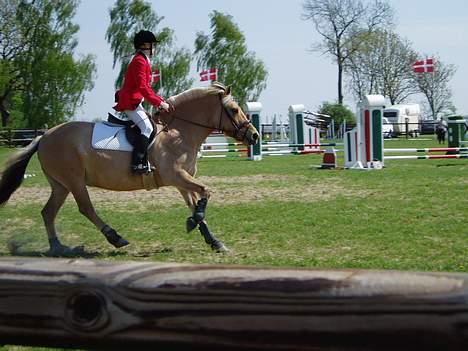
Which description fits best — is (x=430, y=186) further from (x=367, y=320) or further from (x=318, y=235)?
(x=367, y=320)

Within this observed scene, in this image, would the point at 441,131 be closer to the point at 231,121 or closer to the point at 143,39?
the point at 231,121

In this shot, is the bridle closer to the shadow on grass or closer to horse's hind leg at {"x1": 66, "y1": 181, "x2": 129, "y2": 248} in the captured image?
horse's hind leg at {"x1": 66, "y1": 181, "x2": 129, "y2": 248}

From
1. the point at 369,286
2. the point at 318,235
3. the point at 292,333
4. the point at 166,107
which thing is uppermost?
the point at 166,107

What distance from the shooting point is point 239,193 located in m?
12.7

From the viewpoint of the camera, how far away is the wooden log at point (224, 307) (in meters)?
1.60

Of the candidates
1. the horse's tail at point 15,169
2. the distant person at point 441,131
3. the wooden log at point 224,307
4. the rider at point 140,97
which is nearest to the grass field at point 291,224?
the horse's tail at point 15,169

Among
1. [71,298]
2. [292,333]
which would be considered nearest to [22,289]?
[71,298]

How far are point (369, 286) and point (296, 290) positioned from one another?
161mm

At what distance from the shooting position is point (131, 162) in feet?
24.5

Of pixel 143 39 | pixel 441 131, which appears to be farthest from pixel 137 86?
pixel 441 131

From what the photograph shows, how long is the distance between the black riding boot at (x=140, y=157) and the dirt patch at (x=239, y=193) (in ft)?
13.0

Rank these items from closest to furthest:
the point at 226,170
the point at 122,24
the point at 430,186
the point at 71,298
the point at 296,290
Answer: the point at 296,290 → the point at 71,298 → the point at 430,186 → the point at 226,170 → the point at 122,24

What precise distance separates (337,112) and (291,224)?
47.6 m

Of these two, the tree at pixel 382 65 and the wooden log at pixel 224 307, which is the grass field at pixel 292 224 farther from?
the tree at pixel 382 65
